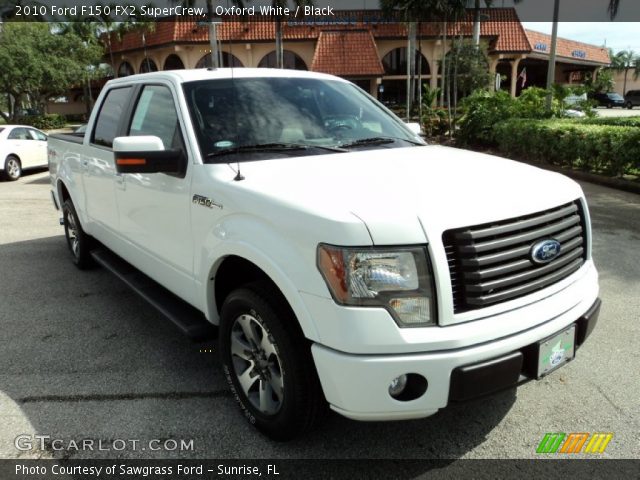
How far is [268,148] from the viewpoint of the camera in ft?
10.3

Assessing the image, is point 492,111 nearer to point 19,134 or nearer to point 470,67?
point 470,67

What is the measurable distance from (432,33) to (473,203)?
1511 inches

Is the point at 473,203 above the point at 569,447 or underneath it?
above

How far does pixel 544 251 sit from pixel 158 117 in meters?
2.63

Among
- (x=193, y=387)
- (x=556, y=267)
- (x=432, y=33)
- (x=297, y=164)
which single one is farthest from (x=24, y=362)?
(x=432, y=33)

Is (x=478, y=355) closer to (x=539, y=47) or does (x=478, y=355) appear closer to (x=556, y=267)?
(x=556, y=267)

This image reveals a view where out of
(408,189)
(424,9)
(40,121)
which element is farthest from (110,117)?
(40,121)

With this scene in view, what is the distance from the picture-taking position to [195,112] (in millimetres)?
3246

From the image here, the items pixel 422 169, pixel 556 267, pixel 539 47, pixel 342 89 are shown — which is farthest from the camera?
pixel 539 47

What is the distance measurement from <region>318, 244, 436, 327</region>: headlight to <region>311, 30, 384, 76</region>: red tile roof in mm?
33729

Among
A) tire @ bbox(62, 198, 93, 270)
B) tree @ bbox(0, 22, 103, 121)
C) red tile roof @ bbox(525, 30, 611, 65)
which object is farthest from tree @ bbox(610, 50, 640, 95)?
tire @ bbox(62, 198, 93, 270)

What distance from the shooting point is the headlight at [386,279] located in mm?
2143

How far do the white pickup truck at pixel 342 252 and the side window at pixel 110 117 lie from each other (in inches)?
26.4

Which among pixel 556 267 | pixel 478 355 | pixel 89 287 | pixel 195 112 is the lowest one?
pixel 89 287
